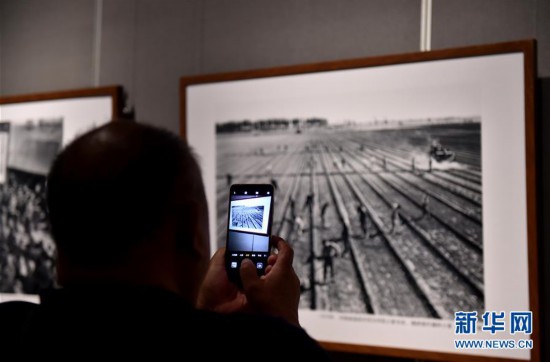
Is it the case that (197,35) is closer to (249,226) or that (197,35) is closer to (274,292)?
(249,226)

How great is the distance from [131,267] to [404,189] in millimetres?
937

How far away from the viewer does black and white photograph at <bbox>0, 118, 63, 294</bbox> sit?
2.00 m

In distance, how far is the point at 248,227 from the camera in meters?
1.00

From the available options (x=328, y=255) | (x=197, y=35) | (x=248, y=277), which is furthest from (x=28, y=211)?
(x=248, y=277)

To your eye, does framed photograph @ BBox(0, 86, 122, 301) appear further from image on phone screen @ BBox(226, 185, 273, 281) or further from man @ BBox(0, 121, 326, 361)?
man @ BBox(0, 121, 326, 361)

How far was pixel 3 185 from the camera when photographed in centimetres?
208

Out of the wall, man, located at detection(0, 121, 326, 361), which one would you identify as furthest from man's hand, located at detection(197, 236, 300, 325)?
the wall

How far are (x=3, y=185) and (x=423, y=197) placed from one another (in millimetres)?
1462

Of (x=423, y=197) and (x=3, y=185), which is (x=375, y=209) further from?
(x=3, y=185)

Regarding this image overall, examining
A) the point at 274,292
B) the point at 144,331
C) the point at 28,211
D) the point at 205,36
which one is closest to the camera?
the point at 144,331

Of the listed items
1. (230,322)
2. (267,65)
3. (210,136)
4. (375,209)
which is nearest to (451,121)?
(375,209)

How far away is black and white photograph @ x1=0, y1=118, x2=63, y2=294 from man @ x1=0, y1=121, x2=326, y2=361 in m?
1.35

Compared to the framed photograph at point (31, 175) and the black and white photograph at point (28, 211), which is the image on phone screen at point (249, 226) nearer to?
the framed photograph at point (31, 175)

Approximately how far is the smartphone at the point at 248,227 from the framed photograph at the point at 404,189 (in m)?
0.36
